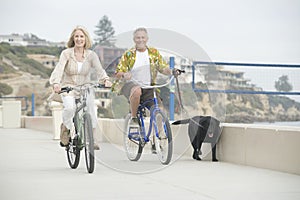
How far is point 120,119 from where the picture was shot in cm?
926

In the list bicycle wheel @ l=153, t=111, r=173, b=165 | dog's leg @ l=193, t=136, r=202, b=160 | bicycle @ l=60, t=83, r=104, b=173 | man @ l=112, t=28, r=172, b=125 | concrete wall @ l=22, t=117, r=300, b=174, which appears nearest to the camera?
concrete wall @ l=22, t=117, r=300, b=174

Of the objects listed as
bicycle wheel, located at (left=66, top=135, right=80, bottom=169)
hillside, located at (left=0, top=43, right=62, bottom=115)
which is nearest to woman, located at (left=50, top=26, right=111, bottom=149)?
bicycle wheel, located at (left=66, top=135, right=80, bottom=169)

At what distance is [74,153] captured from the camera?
8094 mm

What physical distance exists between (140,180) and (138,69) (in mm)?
1842

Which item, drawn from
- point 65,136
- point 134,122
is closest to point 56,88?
point 65,136

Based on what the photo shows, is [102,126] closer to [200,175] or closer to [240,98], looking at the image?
[240,98]

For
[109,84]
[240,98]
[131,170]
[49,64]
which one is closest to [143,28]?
[109,84]

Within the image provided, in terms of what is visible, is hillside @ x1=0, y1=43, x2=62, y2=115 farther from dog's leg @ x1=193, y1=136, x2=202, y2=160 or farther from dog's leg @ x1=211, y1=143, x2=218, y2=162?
dog's leg @ x1=211, y1=143, x2=218, y2=162

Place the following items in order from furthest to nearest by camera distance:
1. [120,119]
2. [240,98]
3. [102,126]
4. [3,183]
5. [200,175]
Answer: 1. [102,126]
2. [240,98]
3. [120,119]
4. [200,175]
5. [3,183]

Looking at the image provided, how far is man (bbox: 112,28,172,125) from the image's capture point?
8.55m

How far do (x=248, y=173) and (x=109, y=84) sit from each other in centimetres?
182

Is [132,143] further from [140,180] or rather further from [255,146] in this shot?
[140,180]

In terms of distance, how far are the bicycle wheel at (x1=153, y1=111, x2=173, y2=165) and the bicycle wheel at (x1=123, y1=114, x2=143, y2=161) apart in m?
0.37

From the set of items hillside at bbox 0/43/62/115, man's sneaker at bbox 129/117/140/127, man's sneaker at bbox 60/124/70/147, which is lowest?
man's sneaker at bbox 60/124/70/147
